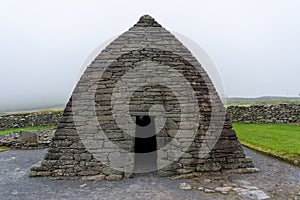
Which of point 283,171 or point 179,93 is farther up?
point 179,93

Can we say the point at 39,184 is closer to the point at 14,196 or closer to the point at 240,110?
the point at 14,196

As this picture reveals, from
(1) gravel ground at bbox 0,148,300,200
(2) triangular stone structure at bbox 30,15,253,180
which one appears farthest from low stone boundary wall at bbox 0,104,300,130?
(2) triangular stone structure at bbox 30,15,253,180

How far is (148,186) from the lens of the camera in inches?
238

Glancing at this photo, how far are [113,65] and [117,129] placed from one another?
1772 millimetres

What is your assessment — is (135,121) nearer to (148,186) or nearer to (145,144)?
(148,186)

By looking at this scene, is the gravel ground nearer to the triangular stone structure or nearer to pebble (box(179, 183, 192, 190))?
pebble (box(179, 183, 192, 190))

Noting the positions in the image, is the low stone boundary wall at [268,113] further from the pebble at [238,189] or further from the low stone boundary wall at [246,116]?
the pebble at [238,189]

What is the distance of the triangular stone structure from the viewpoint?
682 centimetres

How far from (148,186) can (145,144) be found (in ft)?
10.5

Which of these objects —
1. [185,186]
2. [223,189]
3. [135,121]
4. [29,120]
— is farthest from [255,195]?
[29,120]

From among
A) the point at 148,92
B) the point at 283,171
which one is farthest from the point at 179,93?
the point at 283,171

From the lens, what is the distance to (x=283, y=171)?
711cm

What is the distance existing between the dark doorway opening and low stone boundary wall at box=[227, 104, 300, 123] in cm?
1208

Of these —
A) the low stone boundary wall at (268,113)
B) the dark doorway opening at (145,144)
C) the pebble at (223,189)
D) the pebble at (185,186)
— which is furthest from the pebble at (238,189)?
the low stone boundary wall at (268,113)
